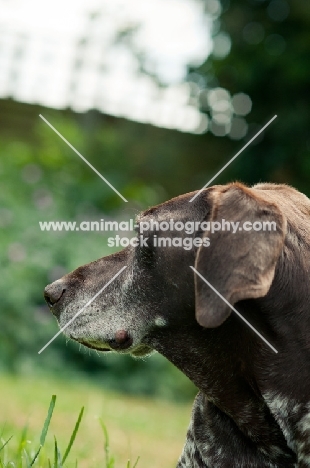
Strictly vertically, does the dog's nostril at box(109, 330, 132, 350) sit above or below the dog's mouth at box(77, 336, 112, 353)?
above

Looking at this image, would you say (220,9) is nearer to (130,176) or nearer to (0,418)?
(130,176)

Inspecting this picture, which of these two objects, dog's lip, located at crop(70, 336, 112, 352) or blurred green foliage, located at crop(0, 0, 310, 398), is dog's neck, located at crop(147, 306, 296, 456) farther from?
blurred green foliage, located at crop(0, 0, 310, 398)

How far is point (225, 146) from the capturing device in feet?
42.1

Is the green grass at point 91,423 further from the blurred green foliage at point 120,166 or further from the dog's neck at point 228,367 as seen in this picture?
the dog's neck at point 228,367

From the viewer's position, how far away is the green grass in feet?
14.2

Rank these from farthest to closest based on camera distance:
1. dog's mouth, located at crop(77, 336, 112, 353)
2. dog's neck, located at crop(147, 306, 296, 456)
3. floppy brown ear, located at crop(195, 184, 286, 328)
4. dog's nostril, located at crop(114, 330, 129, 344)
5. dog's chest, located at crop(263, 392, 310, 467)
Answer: dog's mouth, located at crop(77, 336, 112, 353)
dog's nostril, located at crop(114, 330, 129, 344)
dog's neck, located at crop(147, 306, 296, 456)
dog's chest, located at crop(263, 392, 310, 467)
floppy brown ear, located at crop(195, 184, 286, 328)

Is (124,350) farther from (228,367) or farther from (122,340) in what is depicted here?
(228,367)

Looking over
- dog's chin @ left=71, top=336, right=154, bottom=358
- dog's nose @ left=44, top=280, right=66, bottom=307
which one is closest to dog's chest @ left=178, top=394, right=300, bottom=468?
dog's chin @ left=71, top=336, right=154, bottom=358

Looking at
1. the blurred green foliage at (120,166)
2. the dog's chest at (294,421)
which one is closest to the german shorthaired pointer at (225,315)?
the dog's chest at (294,421)

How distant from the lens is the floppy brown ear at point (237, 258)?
2.58 meters

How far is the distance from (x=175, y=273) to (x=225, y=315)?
0.48 meters

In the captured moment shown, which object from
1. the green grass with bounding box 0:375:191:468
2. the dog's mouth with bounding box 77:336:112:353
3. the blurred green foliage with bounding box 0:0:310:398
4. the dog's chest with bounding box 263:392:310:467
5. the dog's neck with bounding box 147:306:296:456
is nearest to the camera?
the dog's chest with bounding box 263:392:310:467

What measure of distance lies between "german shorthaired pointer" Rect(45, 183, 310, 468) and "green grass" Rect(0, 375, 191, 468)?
62 centimetres

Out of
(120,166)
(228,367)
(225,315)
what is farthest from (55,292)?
(120,166)
